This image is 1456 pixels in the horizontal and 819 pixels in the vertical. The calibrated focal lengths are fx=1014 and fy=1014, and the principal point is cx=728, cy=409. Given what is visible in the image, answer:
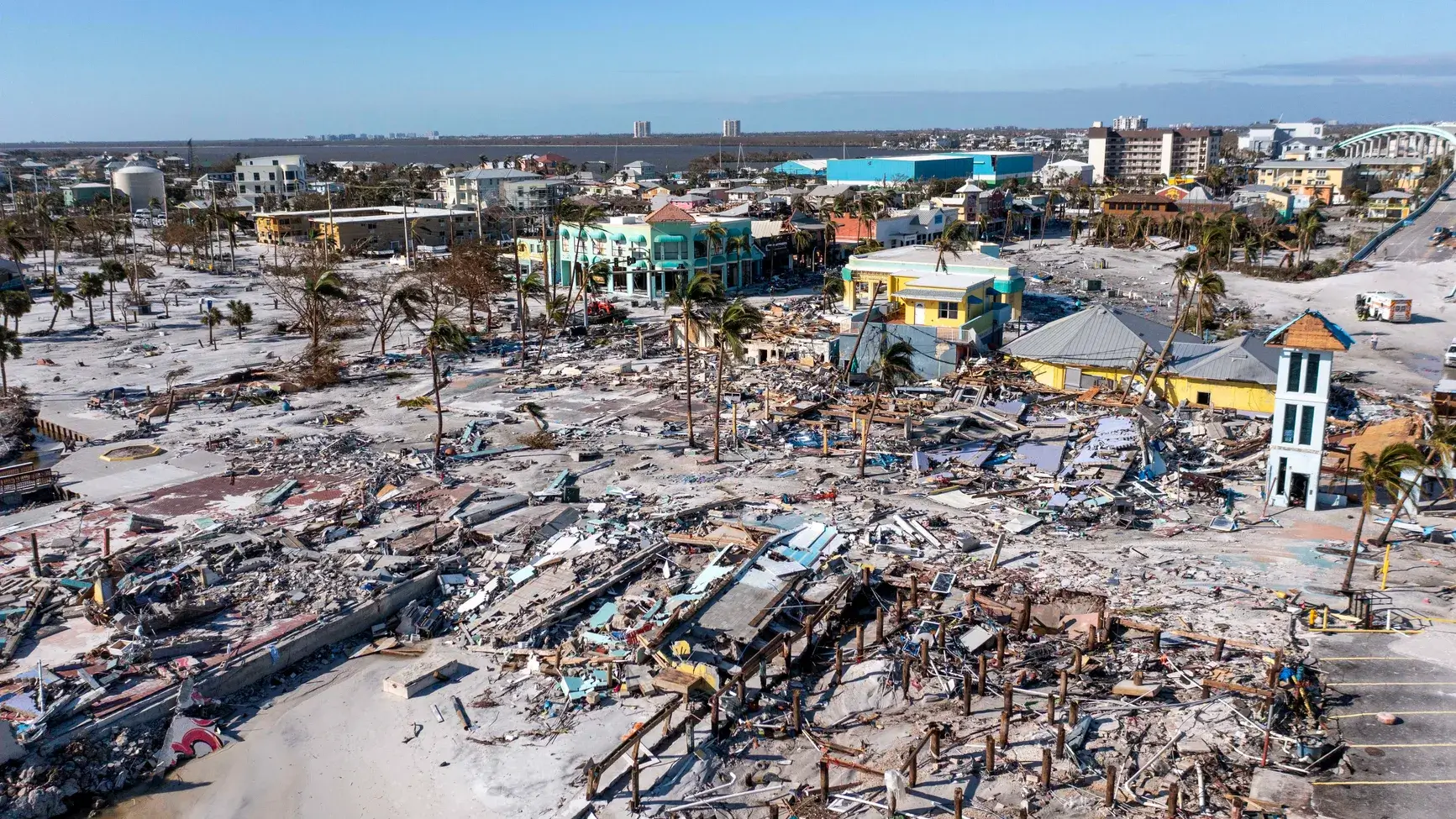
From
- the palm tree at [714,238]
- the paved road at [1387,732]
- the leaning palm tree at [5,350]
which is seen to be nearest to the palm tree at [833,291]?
the palm tree at [714,238]

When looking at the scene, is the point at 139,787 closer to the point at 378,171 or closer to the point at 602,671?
the point at 602,671

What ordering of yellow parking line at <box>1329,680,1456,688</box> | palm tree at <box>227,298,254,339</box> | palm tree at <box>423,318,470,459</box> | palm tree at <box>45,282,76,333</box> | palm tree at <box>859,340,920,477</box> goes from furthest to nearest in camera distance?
palm tree at <box>45,282,76,333</box> < palm tree at <box>227,298,254,339</box> < palm tree at <box>423,318,470,459</box> < palm tree at <box>859,340,920,477</box> < yellow parking line at <box>1329,680,1456,688</box>

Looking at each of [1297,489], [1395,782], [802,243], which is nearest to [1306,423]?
[1297,489]

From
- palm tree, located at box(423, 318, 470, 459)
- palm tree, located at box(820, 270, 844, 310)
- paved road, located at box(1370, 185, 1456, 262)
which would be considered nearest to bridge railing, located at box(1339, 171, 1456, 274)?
paved road, located at box(1370, 185, 1456, 262)

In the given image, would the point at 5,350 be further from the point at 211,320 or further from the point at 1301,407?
the point at 1301,407

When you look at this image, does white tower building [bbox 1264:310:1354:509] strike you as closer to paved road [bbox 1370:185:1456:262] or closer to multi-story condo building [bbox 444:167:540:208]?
paved road [bbox 1370:185:1456:262]
